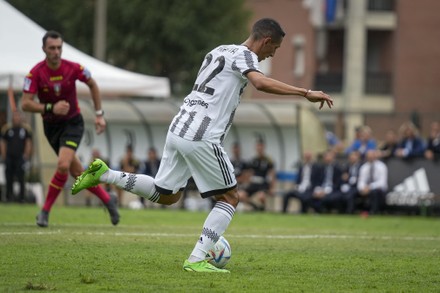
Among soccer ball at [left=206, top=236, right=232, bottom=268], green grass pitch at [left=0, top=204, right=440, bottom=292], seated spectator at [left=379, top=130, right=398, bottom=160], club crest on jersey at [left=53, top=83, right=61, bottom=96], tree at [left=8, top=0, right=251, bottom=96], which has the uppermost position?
tree at [left=8, top=0, right=251, bottom=96]

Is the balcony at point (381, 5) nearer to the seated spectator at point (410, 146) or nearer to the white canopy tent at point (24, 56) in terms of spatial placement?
the seated spectator at point (410, 146)

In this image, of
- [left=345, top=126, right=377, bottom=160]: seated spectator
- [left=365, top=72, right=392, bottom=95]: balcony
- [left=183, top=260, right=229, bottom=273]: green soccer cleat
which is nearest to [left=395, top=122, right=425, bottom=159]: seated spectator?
[left=345, top=126, right=377, bottom=160]: seated spectator

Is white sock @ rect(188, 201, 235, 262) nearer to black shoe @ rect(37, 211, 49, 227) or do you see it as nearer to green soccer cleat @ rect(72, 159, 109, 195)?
green soccer cleat @ rect(72, 159, 109, 195)

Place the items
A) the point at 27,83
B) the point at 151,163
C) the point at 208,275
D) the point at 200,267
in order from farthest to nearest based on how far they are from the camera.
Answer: the point at 151,163
the point at 27,83
the point at 200,267
the point at 208,275

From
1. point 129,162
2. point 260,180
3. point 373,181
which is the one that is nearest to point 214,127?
point 373,181

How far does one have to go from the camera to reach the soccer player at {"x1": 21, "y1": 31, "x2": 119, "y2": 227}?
12.8 metres

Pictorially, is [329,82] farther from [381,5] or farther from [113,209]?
[113,209]

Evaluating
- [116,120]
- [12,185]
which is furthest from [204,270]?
[116,120]

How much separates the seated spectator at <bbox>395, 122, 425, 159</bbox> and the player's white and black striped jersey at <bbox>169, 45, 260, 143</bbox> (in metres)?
15.0

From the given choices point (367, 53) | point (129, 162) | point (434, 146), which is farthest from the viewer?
point (367, 53)

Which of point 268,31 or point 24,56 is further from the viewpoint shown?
point 24,56

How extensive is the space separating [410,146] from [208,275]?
51.6 ft

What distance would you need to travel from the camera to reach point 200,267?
8547 millimetres

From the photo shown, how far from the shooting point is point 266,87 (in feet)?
27.6
